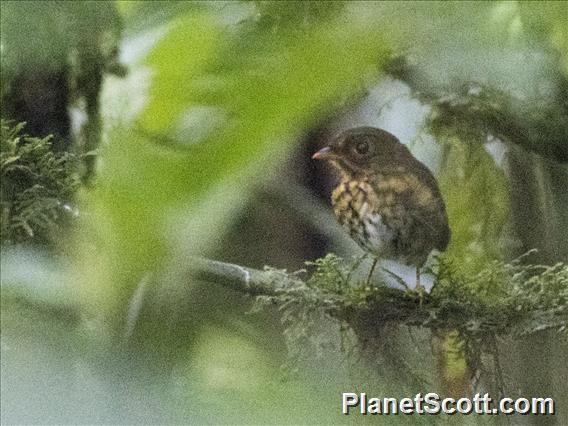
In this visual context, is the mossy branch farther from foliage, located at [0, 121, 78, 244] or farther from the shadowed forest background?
foliage, located at [0, 121, 78, 244]

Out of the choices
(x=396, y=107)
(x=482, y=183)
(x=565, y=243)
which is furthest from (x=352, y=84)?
(x=565, y=243)

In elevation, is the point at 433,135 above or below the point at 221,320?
above

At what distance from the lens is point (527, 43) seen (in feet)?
2.67

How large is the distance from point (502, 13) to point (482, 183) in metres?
0.18

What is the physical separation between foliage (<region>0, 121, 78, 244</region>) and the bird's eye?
1.00ft

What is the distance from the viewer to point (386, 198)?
809mm

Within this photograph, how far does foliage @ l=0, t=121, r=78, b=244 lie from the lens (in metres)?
0.83

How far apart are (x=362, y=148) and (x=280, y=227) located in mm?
120

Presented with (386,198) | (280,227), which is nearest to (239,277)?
(280,227)

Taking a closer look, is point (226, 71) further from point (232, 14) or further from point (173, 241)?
point (173, 241)

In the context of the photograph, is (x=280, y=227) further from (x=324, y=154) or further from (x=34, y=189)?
(x=34, y=189)

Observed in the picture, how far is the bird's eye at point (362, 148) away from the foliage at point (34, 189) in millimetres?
304

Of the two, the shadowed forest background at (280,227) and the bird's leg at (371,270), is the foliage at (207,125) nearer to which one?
the shadowed forest background at (280,227)

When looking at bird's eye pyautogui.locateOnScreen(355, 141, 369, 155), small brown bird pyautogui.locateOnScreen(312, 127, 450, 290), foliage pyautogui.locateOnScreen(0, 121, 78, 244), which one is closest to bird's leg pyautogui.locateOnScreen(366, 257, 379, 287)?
small brown bird pyautogui.locateOnScreen(312, 127, 450, 290)
